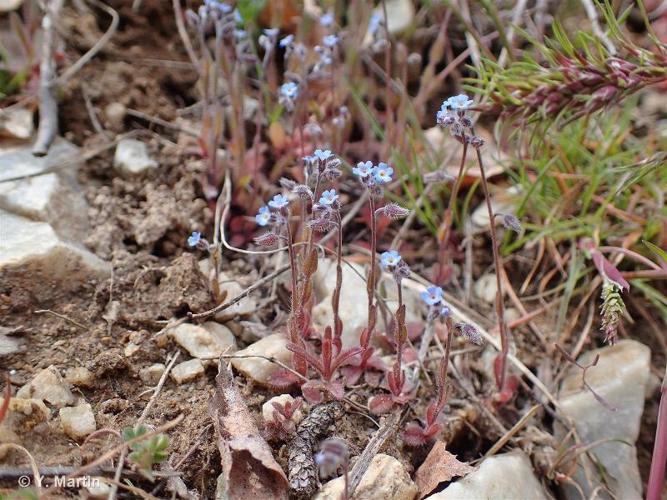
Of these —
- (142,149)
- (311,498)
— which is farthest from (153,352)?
(142,149)

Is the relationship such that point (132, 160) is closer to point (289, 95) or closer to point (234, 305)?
point (289, 95)

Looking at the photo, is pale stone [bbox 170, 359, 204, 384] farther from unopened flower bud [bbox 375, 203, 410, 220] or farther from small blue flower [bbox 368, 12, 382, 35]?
small blue flower [bbox 368, 12, 382, 35]

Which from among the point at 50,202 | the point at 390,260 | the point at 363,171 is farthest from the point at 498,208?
the point at 50,202

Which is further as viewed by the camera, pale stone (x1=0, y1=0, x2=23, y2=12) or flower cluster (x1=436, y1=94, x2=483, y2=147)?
pale stone (x1=0, y1=0, x2=23, y2=12)

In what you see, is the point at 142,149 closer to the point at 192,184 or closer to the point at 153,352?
the point at 192,184

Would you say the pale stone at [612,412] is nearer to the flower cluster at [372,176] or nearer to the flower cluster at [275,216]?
the flower cluster at [372,176]

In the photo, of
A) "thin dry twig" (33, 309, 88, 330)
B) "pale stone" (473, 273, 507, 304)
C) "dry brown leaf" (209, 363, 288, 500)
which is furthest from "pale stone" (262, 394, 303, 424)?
"pale stone" (473, 273, 507, 304)
